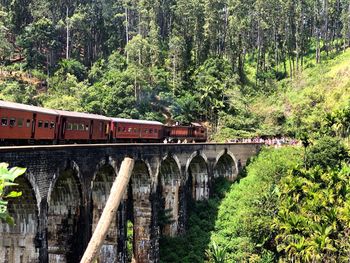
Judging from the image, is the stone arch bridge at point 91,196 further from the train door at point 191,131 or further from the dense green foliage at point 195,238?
the train door at point 191,131

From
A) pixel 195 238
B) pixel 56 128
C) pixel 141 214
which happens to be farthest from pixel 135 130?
pixel 56 128

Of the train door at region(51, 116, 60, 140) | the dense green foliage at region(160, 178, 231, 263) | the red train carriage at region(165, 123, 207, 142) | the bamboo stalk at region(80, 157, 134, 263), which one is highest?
the red train carriage at region(165, 123, 207, 142)

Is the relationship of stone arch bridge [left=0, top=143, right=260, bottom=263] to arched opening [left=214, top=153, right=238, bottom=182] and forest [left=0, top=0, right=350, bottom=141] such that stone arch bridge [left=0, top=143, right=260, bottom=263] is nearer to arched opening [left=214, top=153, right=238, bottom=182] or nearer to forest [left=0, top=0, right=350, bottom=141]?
arched opening [left=214, top=153, right=238, bottom=182]

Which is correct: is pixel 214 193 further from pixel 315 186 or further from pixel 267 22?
pixel 267 22

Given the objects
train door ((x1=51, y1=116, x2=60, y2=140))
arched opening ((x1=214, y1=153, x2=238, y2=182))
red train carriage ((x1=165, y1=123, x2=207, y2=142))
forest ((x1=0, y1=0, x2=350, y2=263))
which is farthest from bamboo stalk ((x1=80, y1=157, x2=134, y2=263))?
arched opening ((x1=214, y1=153, x2=238, y2=182))

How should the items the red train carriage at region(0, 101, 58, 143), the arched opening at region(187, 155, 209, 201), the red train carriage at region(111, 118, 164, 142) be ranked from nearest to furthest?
the red train carriage at region(0, 101, 58, 143)
the red train carriage at region(111, 118, 164, 142)
the arched opening at region(187, 155, 209, 201)

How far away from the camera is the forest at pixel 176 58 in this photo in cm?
5550

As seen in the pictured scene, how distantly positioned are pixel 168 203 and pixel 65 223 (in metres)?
15.7

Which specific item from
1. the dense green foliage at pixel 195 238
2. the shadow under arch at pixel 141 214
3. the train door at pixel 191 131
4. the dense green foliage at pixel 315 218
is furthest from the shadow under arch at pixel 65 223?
the train door at pixel 191 131

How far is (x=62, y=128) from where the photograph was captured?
23.2 metres

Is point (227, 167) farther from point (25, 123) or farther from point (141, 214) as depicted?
point (25, 123)

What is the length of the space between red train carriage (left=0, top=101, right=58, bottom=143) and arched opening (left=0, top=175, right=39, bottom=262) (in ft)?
9.59

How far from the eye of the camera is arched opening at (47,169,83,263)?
2033 cm

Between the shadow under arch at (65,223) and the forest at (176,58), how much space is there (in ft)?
96.3
